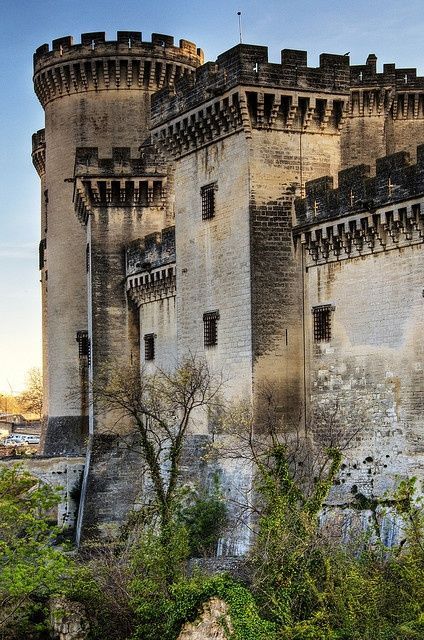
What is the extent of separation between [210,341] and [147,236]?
7.47 m

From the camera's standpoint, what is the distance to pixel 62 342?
150 feet

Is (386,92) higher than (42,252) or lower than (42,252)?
higher

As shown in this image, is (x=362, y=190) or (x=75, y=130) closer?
(x=362, y=190)

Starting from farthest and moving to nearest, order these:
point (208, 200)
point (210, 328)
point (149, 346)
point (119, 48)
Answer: point (119, 48) < point (149, 346) < point (208, 200) < point (210, 328)

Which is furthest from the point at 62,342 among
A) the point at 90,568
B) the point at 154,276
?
the point at 90,568

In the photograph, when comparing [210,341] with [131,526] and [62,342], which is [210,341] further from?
[62,342]

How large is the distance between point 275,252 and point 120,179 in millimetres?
10635

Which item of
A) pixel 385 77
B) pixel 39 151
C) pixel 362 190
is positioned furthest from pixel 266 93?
pixel 39 151

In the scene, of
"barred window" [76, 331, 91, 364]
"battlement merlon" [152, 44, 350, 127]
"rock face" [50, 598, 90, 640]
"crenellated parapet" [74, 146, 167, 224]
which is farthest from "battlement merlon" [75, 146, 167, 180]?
"rock face" [50, 598, 90, 640]

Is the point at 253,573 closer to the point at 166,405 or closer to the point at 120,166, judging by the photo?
the point at 166,405

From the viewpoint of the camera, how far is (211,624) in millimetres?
23516

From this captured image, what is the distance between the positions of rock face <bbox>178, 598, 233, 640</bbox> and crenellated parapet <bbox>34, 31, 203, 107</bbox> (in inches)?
988

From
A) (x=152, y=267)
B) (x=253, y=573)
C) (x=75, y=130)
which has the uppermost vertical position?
(x=75, y=130)

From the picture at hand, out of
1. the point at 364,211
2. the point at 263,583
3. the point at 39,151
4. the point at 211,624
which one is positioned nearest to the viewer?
the point at 211,624
